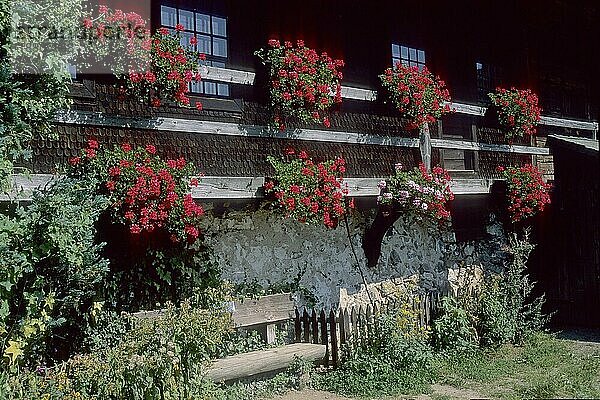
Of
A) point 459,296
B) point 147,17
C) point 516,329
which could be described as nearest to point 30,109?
point 147,17

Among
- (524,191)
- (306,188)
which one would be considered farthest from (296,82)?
(524,191)

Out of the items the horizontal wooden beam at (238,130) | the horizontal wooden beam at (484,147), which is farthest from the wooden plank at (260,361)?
the horizontal wooden beam at (484,147)

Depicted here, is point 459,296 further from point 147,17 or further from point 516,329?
point 147,17

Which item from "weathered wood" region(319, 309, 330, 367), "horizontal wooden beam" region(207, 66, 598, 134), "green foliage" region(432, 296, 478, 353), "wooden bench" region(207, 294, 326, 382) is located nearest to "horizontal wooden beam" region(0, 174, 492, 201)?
"horizontal wooden beam" region(207, 66, 598, 134)

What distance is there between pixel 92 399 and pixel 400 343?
3525 mm

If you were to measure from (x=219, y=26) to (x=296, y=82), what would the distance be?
1.50 meters

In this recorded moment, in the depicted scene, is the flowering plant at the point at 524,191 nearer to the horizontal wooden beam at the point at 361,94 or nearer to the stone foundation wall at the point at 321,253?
the horizontal wooden beam at the point at 361,94

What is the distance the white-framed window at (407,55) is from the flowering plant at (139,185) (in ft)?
18.4

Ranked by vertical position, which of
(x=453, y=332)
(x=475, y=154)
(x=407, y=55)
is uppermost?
(x=407, y=55)

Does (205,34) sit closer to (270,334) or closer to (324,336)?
(270,334)

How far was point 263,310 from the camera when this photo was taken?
801 centimetres

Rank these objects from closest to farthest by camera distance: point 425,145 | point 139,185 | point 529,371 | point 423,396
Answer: point 139,185 → point 423,396 → point 529,371 → point 425,145

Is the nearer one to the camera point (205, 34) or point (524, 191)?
point (205, 34)

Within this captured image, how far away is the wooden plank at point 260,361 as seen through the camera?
21.7 ft
